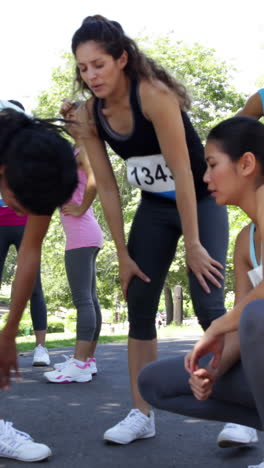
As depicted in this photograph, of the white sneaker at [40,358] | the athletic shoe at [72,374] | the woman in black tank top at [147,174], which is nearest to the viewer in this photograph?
the woman in black tank top at [147,174]

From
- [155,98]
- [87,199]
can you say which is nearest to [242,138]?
[155,98]

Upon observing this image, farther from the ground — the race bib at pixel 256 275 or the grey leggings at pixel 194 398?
the race bib at pixel 256 275

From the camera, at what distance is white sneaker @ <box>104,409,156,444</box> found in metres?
3.60

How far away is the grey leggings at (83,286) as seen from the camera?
5500 millimetres

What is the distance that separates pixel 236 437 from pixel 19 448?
1.00 metres

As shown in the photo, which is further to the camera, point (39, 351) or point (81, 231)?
point (39, 351)

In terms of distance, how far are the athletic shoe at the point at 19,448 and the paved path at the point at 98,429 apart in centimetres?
3

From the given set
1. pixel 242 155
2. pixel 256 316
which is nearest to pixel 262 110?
pixel 242 155

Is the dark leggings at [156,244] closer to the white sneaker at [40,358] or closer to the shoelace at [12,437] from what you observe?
the shoelace at [12,437]

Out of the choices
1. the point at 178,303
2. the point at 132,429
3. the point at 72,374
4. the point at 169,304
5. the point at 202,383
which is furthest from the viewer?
the point at 169,304

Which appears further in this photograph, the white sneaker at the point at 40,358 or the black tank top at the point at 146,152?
the white sneaker at the point at 40,358

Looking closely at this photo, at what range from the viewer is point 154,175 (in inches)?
142

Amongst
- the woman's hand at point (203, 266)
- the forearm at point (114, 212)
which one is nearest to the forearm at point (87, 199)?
the forearm at point (114, 212)

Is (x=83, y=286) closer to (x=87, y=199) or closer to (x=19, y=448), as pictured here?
(x=87, y=199)
